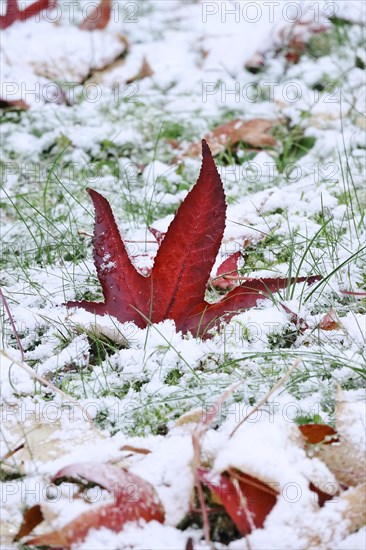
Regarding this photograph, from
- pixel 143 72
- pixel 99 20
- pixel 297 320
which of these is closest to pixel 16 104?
pixel 143 72

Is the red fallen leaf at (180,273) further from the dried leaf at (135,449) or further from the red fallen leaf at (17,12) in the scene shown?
the red fallen leaf at (17,12)

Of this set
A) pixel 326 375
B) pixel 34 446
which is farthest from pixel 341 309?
pixel 34 446

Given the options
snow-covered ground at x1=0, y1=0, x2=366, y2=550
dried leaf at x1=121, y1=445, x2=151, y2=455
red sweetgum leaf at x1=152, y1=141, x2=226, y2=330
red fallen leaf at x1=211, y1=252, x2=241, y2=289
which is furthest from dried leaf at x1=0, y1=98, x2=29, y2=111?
dried leaf at x1=121, y1=445, x2=151, y2=455

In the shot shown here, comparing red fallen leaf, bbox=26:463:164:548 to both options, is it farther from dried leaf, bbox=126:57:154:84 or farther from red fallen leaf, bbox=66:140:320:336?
dried leaf, bbox=126:57:154:84

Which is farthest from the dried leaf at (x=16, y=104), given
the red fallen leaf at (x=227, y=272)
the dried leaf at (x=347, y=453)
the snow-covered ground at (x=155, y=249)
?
the dried leaf at (x=347, y=453)

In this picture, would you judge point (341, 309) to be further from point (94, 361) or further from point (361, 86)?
point (361, 86)

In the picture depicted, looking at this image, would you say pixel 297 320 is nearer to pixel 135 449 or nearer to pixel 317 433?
pixel 317 433
